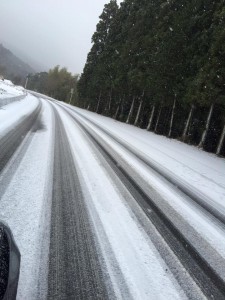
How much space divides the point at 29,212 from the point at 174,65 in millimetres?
22067

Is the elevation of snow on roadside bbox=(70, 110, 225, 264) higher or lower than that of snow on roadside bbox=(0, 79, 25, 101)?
higher

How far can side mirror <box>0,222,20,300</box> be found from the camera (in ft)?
6.94

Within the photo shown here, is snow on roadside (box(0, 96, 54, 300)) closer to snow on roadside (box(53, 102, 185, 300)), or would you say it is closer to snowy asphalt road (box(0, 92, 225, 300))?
snowy asphalt road (box(0, 92, 225, 300))

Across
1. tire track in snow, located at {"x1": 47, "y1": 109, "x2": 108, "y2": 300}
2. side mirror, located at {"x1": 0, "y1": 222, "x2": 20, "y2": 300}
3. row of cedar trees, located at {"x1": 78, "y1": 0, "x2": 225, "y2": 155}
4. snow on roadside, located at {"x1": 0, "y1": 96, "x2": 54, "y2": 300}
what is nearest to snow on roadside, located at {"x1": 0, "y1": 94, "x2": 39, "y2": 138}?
snow on roadside, located at {"x1": 0, "y1": 96, "x2": 54, "y2": 300}

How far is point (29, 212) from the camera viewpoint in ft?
14.6

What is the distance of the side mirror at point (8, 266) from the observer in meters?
2.12

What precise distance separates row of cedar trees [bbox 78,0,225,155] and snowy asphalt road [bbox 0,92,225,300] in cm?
1353

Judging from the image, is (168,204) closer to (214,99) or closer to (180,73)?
(214,99)

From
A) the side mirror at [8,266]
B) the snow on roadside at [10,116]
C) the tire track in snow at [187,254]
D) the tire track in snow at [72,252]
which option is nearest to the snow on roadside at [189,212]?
the tire track in snow at [187,254]

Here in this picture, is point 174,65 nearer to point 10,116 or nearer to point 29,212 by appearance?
point 10,116

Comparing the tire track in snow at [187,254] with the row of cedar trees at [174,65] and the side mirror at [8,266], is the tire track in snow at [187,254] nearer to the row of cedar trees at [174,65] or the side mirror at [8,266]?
the side mirror at [8,266]

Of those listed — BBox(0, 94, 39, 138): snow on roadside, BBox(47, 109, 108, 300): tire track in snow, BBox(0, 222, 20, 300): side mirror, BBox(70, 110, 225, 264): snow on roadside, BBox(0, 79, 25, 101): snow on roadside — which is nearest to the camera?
BBox(0, 222, 20, 300): side mirror

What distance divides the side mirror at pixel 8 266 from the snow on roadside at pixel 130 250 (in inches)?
44.0

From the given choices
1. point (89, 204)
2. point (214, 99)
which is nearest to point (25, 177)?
point (89, 204)
